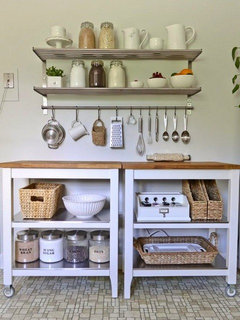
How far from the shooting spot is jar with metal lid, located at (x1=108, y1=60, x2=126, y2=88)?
5.93 ft

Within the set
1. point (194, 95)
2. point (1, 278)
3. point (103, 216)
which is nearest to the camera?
point (103, 216)

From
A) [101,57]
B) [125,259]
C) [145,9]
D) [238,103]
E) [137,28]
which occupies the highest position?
[145,9]

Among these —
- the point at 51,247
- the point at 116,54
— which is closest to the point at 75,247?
the point at 51,247

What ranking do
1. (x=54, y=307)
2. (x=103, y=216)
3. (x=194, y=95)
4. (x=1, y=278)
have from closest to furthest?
(x=54, y=307) → (x=103, y=216) → (x=1, y=278) → (x=194, y=95)

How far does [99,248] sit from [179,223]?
50 cm

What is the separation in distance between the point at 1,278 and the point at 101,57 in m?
1.62

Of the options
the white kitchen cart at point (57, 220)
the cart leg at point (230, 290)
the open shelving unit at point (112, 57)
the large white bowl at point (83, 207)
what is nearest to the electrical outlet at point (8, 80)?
the open shelving unit at point (112, 57)

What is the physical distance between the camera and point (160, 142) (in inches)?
78.3

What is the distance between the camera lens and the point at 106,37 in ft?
5.90

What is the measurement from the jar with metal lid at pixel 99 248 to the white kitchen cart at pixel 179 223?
153 mm

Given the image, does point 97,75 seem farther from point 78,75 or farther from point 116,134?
point 116,134

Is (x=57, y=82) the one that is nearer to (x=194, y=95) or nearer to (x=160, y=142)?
(x=160, y=142)

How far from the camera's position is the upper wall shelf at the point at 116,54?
5.81 ft

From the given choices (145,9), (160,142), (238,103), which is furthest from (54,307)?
(145,9)
